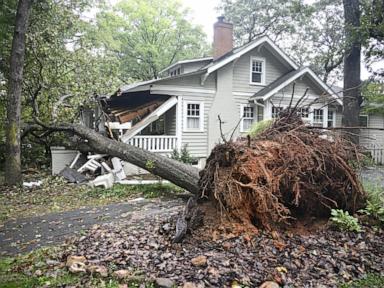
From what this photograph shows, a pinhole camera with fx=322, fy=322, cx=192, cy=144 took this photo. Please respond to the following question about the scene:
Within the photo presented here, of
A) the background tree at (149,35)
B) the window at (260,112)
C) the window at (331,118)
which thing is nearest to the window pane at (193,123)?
the window at (260,112)

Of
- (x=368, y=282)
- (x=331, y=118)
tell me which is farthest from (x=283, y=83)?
(x=368, y=282)

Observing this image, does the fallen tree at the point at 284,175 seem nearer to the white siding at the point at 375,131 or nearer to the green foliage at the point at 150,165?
the green foliage at the point at 150,165

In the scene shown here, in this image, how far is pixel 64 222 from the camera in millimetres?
6078

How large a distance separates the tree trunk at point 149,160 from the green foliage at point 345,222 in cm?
242

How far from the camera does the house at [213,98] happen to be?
1342cm

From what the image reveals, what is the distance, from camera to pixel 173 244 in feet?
13.5

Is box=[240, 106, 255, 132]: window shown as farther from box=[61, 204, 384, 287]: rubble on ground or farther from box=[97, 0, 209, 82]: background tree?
box=[97, 0, 209, 82]: background tree

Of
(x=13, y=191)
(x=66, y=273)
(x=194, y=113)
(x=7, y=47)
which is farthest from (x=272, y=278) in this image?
(x=7, y=47)

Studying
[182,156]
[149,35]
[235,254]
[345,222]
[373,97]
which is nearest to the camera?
[235,254]

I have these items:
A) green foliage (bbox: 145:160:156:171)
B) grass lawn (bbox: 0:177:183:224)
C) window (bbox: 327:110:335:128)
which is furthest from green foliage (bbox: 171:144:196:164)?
window (bbox: 327:110:335:128)

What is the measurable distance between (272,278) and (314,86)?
15424mm

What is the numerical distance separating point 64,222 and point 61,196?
273 centimetres

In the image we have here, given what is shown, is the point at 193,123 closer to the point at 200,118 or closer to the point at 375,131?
the point at 200,118

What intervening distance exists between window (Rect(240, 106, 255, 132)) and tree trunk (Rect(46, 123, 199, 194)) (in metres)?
7.70
